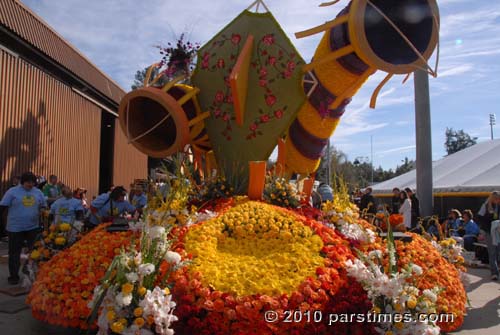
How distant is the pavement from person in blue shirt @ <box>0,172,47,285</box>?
1.20 ft

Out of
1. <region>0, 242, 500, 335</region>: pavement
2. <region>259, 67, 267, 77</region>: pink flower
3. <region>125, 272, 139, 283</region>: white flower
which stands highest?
<region>259, 67, 267, 77</region>: pink flower

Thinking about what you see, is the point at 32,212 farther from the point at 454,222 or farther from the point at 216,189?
the point at 454,222

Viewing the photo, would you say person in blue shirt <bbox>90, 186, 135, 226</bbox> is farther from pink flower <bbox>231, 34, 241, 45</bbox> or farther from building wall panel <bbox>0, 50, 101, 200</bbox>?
building wall panel <bbox>0, 50, 101, 200</bbox>

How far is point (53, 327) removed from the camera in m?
4.21

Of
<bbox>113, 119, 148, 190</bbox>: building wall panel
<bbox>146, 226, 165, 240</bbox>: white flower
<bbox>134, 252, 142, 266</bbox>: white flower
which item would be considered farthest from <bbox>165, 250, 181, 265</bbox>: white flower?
<bbox>113, 119, 148, 190</bbox>: building wall panel

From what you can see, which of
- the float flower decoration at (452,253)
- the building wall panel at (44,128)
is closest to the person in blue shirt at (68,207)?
the building wall panel at (44,128)

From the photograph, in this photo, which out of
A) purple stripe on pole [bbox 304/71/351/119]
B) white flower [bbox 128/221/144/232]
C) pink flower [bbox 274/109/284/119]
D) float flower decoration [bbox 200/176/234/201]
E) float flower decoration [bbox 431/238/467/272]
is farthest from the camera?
pink flower [bbox 274/109/284/119]

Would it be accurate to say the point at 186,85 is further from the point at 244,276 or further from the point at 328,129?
the point at 244,276

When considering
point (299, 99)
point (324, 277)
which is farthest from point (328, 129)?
point (324, 277)

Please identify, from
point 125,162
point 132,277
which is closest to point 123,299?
point 132,277

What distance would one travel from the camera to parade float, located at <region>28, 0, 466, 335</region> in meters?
3.60

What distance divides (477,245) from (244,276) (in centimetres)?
807

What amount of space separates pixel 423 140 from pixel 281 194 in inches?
328

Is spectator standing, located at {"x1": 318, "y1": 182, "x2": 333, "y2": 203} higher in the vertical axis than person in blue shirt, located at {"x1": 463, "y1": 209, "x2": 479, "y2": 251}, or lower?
higher
